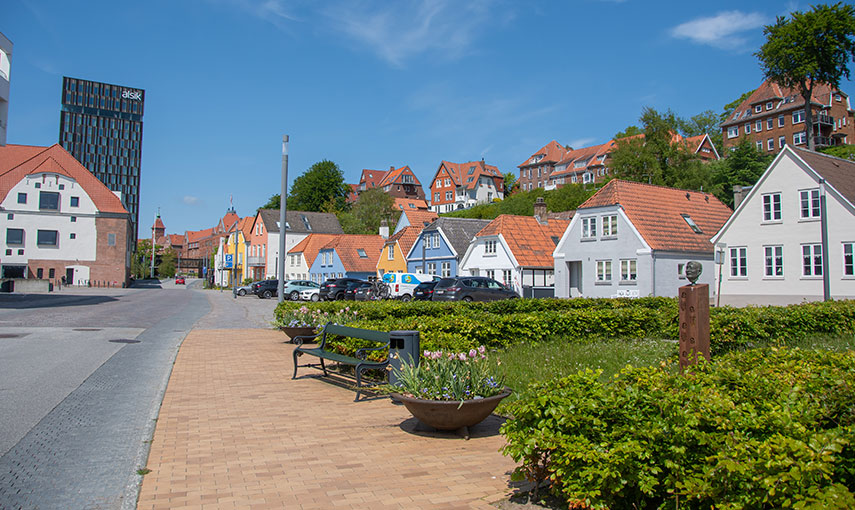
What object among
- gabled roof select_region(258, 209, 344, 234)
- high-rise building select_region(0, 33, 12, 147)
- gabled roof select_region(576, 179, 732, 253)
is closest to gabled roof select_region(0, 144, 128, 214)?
gabled roof select_region(258, 209, 344, 234)

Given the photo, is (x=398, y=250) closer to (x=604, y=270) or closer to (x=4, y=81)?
(x=604, y=270)

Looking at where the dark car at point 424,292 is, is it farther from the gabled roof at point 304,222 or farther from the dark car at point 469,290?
the gabled roof at point 304,222

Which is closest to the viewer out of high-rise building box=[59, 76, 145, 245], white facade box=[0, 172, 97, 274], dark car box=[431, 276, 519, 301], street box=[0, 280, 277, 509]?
street box=[0, 280, 277, 509]

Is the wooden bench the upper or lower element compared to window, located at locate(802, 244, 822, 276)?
lower

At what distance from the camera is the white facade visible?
212 ft

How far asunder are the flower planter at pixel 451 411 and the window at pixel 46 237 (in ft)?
240

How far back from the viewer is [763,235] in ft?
105

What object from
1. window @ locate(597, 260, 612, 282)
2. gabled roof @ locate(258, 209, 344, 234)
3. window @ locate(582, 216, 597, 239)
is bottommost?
window @ locate(597, 260, 612, 282)

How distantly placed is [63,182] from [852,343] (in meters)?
75.8

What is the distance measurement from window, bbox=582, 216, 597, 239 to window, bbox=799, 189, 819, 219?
36.4ft

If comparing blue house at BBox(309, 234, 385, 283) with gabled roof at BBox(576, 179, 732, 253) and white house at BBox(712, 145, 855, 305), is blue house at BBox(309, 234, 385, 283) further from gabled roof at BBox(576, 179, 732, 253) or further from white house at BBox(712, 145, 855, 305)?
white house at BBox(712, 145, 855, 305)

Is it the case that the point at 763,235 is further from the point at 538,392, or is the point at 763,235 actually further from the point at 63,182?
the point at 63,182

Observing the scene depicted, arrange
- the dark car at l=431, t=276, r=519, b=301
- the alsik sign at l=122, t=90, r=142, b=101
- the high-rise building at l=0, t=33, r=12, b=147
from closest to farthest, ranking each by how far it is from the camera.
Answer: the dark car at l=431, t=276, r=519, b=301
the high-rise building at l=0, t=33, r=12, b=147
the alsik sign at l=122, t=90, r=142, b=101

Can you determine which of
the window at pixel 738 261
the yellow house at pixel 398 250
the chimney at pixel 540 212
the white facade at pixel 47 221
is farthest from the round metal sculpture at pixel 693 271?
the white facade at pixel 47 221
